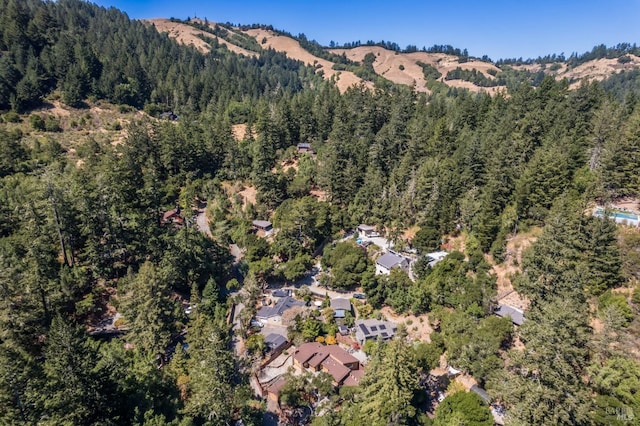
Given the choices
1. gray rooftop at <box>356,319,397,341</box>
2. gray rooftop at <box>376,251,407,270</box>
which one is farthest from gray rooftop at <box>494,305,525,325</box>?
gray rooftop at <box>376,251,407,270</box>

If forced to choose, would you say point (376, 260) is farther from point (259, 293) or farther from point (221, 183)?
point (221, 183)

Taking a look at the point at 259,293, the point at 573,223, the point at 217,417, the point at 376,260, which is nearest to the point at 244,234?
the point at 259,293

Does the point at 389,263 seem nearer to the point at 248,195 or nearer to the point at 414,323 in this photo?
the point at 414,323

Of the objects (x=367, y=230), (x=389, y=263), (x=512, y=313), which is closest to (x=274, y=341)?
(x=389, y=263)

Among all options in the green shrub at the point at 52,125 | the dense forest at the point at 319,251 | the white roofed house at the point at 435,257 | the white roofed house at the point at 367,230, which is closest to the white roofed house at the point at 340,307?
the dense forest at the point at 319,251

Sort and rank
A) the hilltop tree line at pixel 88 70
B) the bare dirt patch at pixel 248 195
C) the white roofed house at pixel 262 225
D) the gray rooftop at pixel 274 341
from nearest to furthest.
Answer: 1. the gray rooftop at pixel 274 341
2. the white roofed house at pixel 262 225
3. the bare dirt patch at pixel 248 195
4. the hilltop tree line at pixel 88 70

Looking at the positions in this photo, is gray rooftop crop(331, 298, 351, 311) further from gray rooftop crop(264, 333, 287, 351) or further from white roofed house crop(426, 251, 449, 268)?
white roofed house crop(426, 251, 449, 268)

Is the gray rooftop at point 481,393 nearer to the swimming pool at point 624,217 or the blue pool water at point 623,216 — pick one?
the swimming pool at point 624,217
